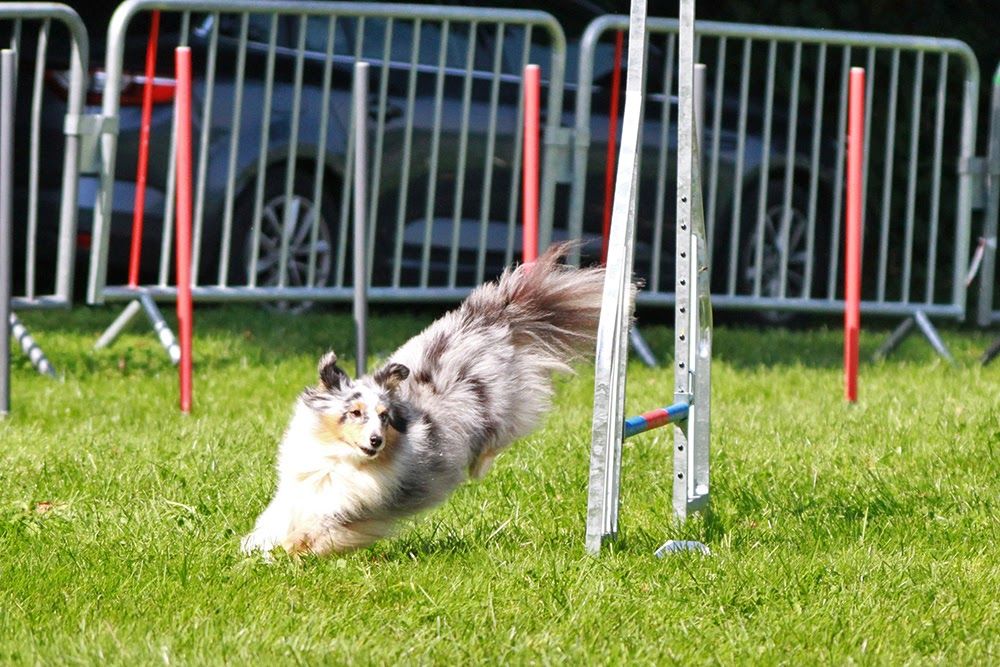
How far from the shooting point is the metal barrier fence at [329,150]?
28.3 ft

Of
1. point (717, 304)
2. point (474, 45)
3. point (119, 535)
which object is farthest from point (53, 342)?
point (119, 535)

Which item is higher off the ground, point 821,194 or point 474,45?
point 474,45

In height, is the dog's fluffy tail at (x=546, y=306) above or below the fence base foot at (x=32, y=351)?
above

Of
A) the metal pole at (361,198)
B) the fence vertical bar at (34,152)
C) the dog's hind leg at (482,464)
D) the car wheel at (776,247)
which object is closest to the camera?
the dog's hind leg at (482,464)

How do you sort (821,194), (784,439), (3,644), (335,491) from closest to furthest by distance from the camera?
(3,644) < (335,491) < (784,439) < (821,194)

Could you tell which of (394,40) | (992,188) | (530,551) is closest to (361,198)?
(394,40)

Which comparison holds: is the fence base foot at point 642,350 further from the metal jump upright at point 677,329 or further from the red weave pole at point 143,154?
the metal jump upright at point 677,329

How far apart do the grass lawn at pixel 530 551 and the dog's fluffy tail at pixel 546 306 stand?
45cm

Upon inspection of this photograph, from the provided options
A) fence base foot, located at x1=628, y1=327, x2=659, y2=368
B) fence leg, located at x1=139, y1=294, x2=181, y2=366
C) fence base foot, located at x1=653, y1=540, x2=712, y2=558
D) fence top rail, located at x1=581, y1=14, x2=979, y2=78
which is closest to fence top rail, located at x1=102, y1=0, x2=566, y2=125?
fence top rail, located at x1=581, y1=14, x2=979, y2=78

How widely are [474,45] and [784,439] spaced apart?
139 inches

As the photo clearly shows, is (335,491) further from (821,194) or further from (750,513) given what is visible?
(821,194)

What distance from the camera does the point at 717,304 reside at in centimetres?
944

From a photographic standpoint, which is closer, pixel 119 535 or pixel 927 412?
pixel 119 535

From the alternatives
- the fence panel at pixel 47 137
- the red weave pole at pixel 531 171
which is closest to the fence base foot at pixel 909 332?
the red weave pole at pixel 531 171
